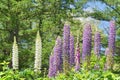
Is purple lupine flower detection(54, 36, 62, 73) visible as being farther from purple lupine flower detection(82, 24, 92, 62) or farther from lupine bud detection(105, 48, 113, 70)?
lupine bud detection(105, 48, 113, 70)

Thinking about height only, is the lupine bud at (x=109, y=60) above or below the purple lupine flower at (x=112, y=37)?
below

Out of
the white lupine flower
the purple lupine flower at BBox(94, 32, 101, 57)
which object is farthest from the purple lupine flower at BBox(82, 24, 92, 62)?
the white lupine flower

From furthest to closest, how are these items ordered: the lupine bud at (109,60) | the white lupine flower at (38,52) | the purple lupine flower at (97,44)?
the purple lupine flower at (97,44), the white lupine flower at (38,52), the lupine bud at (109,60)

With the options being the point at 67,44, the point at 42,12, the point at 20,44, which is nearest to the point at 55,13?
the point at 42,12

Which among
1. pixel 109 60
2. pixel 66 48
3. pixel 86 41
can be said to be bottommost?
pixel 109 60

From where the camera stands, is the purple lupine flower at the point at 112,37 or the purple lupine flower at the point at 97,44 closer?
the purple lupine flower at the point at 112,37

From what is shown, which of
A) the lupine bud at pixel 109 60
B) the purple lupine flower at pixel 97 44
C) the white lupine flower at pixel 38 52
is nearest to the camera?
the lupine bud at pixel 109 60

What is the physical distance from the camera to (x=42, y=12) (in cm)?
2473

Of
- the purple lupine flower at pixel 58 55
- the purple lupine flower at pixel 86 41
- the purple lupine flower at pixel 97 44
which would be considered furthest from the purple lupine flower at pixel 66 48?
the purple lupine flower at pixel 97 44

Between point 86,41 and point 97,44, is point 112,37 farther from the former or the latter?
point 86,41

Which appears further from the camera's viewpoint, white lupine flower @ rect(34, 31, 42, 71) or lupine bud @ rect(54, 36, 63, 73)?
lupine bud @ rect(54, 36, 63, 73)

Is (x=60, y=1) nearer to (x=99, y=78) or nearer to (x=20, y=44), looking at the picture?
(x=20, y=44)

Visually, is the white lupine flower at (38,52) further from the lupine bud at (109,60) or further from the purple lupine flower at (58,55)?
the lupine bud at (109,60)

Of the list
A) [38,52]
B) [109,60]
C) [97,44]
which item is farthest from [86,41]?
[38,52]
